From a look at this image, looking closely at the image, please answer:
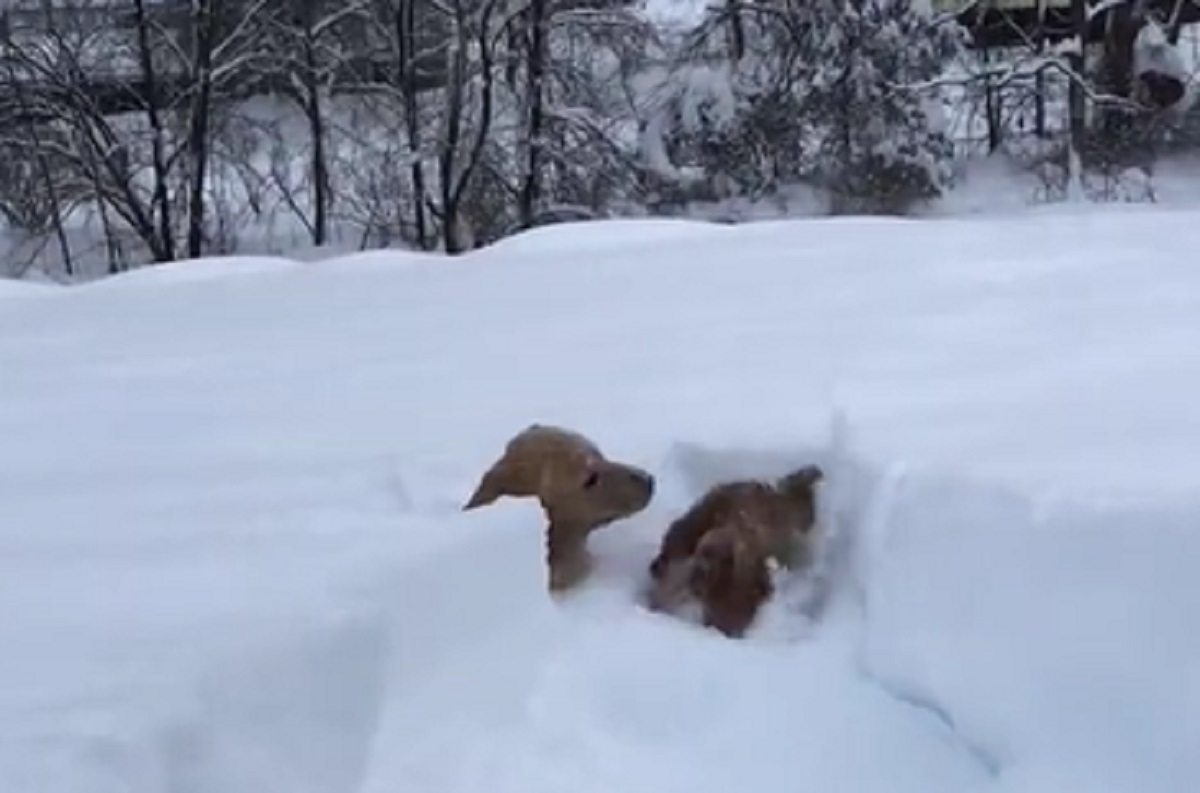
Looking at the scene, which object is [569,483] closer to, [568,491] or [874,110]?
[568,491]

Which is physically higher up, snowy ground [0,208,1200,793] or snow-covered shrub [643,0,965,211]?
snowy ground [0,208,1200,793]

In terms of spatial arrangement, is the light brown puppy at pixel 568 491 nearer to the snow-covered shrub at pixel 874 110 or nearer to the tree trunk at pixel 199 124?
the tree trunk at pixel 199 124

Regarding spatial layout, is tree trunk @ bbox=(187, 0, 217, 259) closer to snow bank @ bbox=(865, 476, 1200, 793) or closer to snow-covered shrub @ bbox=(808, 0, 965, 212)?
snow-covered shrub @ bbox=(808, 0, 965, 212)

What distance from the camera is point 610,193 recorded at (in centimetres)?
947

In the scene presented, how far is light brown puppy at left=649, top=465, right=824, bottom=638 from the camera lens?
7.66 feet

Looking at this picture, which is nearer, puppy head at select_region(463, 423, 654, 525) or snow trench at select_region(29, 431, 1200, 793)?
snow trench at select_region(29, 431, 1200, 793)

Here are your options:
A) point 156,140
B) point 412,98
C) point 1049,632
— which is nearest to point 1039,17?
point 412,98

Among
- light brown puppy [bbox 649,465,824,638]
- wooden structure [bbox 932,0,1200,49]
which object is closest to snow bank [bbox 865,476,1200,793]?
light brown puppy [bbox 649,465,824,638]

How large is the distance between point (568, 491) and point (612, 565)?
0.14 metres

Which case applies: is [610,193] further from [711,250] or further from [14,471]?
[14,471]

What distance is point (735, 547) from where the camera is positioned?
236cm

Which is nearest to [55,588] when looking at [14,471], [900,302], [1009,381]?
[14,471]

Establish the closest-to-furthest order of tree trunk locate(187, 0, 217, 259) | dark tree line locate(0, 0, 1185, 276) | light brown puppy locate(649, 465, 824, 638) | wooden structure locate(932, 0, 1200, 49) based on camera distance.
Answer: light brown puppy locate(649, 465, 824, 638), tree trunk locate(187, 0, 217, 259), dark tree line locate(0, 0, 1185, 276), wooden structure locate(932, 0, 1200, 49)

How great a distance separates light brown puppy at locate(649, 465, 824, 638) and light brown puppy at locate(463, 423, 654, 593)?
0.09 m
